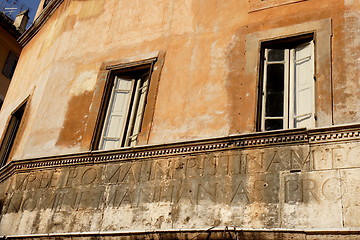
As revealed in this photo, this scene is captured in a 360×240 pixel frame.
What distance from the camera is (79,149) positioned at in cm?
922

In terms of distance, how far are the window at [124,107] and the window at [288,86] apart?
2.08 metres

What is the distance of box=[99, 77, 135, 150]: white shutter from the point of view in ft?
30.3

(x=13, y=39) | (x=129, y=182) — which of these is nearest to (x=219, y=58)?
(x=129, y=182)

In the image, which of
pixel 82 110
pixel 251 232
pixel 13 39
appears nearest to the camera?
pixel 251 232

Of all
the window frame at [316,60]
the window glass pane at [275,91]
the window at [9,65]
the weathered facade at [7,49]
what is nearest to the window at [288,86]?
the window glass pane at [275,91]

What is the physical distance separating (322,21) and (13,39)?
48.6 ft

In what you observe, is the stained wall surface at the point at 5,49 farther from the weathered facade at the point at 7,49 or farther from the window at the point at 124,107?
the window at the point at 124,107

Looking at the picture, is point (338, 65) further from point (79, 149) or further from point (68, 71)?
point (68, 71)

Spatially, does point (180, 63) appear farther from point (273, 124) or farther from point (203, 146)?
point (273, 124)

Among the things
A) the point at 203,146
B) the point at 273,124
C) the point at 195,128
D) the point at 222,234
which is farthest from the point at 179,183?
the point at 273,124

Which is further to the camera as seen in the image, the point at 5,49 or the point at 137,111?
the point at 5,49

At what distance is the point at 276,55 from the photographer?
857 centimetres

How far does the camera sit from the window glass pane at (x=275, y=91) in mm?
Result: 8047

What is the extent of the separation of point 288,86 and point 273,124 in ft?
2.17
